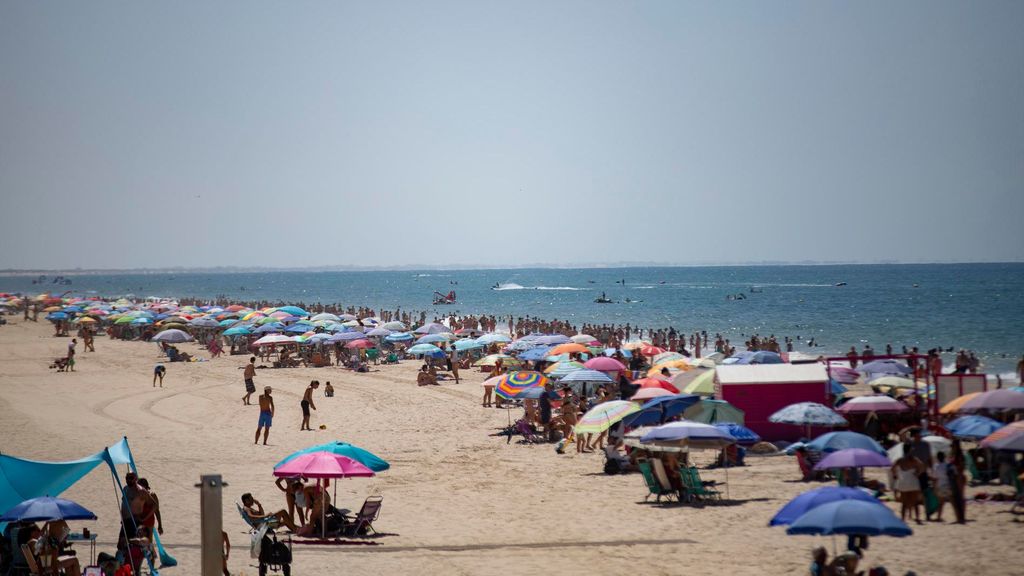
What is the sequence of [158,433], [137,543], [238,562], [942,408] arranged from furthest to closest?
[158,433] → [942,408] → [238,562] → [137,543]

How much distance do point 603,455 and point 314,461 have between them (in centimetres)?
709

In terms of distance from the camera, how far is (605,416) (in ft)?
50.4

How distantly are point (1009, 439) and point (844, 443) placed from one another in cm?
202

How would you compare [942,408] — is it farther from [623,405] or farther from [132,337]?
[132,337]

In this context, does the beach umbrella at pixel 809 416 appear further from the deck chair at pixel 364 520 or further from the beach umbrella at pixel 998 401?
the deck chair at pixel 364 520

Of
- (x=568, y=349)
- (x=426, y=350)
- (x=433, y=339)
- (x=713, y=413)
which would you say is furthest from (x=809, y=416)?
(x=433, y=339)

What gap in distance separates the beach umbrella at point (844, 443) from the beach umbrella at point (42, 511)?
9.22 m

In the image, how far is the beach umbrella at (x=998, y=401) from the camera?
14.2 metres

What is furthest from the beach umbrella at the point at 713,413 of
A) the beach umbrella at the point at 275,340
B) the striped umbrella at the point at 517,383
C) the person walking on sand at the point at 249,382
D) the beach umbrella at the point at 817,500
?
the beach umbrella at the point at 275,340

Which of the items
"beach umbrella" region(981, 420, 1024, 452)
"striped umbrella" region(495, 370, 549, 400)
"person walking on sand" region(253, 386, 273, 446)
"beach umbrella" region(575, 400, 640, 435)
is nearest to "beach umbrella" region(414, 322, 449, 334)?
"striped umbrella" region(495, 370, 549, 400)

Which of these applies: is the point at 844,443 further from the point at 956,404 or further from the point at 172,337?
the point at 172,337

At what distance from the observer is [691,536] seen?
11023 mm

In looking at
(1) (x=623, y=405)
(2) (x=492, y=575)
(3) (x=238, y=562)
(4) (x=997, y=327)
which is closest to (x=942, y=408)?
(1) (x=623, y=405)

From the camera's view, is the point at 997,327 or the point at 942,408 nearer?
the point at 942,408
